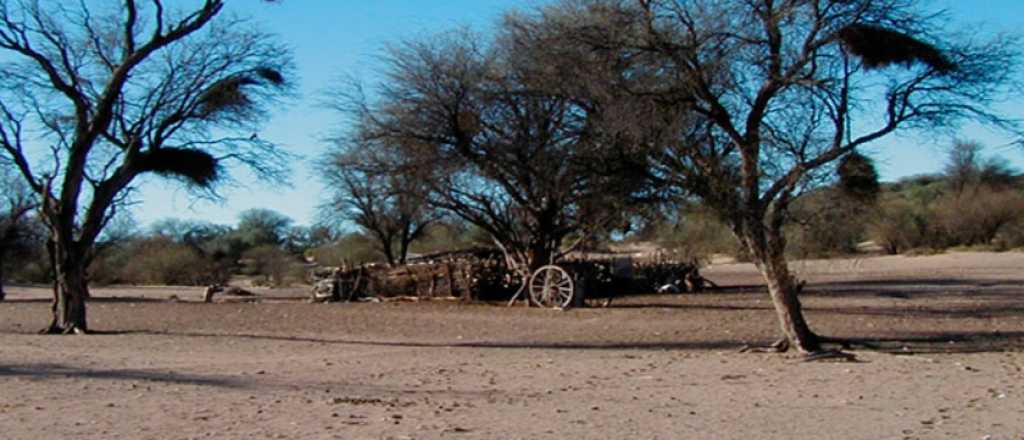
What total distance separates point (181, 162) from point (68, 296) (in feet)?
11.4

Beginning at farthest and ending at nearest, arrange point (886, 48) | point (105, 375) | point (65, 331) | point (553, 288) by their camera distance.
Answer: point (553, 288)
point (65, 331)
point (886, 48)
point (105, 375)

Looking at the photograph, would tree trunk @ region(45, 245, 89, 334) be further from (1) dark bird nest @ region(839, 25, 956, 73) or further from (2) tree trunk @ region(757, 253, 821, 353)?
(1) dark bird nest @ region(839, 25, 956, 73)

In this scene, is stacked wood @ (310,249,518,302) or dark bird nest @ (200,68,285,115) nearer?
dark bird nest @ (200,68,285,115)

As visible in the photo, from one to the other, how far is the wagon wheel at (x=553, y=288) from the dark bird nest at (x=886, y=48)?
1468 cm

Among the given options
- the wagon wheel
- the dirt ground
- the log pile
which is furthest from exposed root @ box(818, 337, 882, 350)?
the log pile

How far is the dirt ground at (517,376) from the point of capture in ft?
31.3

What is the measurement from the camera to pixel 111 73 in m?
22.0

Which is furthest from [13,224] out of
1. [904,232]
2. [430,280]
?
[904,232]

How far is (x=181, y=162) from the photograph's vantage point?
22547 mm

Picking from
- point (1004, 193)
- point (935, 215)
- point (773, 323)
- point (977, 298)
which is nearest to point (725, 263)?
point (935, 215)

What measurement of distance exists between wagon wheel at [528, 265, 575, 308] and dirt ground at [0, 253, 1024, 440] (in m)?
1.04

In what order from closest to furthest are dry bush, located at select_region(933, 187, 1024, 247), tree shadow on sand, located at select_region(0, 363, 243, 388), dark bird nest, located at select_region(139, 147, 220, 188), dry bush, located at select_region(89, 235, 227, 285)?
1. tree shadow on sand, located at select_region(0, 363, 243, 388)
2. dark bird nest, located at select_region(139, 147, 220, 188)
3. dry bush, located at select_region(933, 187, 1024, 247)
4. dry bush, located at select_region(89, 235, 227, 285)

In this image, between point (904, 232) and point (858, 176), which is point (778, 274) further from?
point (904, 232)

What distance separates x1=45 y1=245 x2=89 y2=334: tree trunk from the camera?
72.5ft
